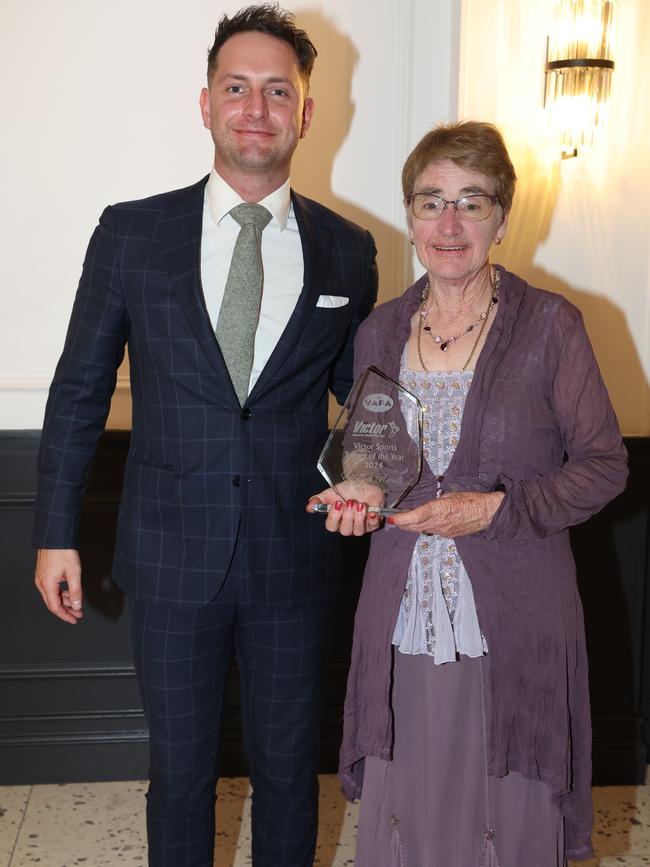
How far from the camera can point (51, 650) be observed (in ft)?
10.2

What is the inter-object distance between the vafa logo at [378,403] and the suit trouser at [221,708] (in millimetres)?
422

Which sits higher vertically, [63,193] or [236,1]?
[236,1]

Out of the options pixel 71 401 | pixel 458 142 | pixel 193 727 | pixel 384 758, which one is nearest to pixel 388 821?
pixel 384 758

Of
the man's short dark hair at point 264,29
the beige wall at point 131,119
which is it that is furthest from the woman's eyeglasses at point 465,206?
the beige wall at point 131,119

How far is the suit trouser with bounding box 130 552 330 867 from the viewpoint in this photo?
2104 mm

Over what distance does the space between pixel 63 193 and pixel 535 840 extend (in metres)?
2.09

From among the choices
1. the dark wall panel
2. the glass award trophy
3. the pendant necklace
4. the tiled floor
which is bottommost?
the tiled floor

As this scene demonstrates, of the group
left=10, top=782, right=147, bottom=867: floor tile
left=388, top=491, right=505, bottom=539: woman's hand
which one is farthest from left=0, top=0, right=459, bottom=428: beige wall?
left=388, top=491, right=505, bottom=539: woman's hand

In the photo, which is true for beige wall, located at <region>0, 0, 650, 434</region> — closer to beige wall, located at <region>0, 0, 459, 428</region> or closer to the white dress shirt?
beige wall, located at <region>0, 0, 459, 428</region>

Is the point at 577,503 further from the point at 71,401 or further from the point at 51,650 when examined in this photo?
the point at 51,650

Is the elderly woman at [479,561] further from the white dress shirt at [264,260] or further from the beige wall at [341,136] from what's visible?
the beige wall at [341,136]

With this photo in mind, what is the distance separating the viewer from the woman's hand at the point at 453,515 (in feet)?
6.00

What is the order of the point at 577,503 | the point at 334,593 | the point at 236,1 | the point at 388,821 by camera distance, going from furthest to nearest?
1. the point at 236,1
2. the point at 334,593
3. the point at 388,821
4. the point at 577,503

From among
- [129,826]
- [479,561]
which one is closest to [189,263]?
[479,561]
